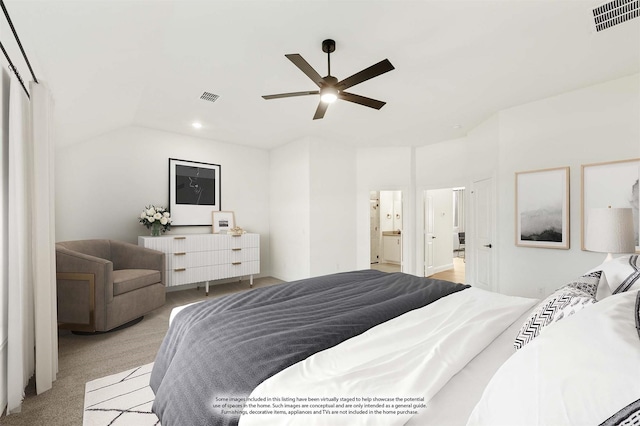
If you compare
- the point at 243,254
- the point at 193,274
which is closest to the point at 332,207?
the point at 243,254

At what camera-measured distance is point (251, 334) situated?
1.23 m

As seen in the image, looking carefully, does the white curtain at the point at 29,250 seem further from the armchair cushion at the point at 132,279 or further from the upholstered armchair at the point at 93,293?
the armchair cushion at the point at 132,279

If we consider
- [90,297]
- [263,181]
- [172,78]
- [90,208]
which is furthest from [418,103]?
[90,208]

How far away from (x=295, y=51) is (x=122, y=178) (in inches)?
134

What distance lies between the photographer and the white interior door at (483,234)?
4066 mm

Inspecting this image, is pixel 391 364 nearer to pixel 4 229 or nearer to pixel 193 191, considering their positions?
pixel 4 229

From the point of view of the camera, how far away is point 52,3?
58.4 inches

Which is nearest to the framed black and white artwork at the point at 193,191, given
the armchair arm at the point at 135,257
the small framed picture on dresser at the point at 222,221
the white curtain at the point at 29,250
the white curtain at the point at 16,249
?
the small framed picture on dresser at the point at 222,221

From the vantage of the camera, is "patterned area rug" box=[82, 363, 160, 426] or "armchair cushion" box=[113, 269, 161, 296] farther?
"armchair cushion" box=[113, 269, 161, 296]

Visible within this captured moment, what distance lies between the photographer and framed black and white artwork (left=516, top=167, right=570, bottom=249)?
3.26 metres

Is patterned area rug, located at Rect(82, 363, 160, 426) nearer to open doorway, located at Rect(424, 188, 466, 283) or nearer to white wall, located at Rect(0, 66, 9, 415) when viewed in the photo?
white wall, located at Rect(0, 66, 9, 415)

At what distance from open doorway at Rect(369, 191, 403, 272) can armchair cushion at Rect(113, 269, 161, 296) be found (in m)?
5.29

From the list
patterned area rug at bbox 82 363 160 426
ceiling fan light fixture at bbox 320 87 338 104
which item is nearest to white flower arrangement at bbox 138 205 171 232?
patterned area rug at bbox 82 363 160 426

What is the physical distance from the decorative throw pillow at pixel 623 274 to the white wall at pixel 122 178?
4.98m
